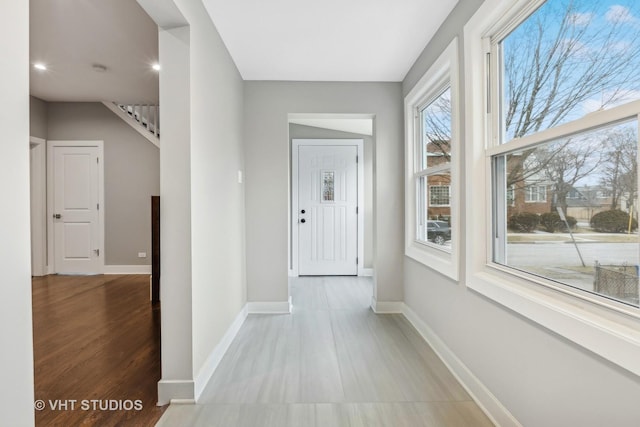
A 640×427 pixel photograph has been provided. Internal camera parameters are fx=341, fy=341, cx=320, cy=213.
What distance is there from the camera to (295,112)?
3.48m

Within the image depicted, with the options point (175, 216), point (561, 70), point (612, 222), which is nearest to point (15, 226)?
point (175, 216)

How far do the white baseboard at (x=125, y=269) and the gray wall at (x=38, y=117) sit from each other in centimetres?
221

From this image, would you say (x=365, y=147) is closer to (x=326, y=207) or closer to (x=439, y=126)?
(x=326, y=207)

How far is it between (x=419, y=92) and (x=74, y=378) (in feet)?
10.7

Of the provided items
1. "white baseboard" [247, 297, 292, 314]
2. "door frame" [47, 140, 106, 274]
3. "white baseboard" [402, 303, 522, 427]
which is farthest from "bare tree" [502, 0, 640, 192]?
"door frame" [47, 140, 106, 274]

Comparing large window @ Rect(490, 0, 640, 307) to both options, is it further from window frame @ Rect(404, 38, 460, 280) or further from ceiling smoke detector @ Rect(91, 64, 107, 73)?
ceiling smoke detector @ Rect(91, 64, 107, 73)

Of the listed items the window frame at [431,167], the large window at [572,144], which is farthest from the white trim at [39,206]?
the large window at [572,144]

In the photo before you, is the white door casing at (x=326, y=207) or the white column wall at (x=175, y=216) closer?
the white column wall at (x=175, y=216)

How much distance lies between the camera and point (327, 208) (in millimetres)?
5125

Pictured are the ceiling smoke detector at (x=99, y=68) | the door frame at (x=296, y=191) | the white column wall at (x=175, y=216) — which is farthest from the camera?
the door frame at (x=296, y=191)

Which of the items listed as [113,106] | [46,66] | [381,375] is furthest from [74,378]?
[113,106]

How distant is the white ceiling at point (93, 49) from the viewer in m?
2.56

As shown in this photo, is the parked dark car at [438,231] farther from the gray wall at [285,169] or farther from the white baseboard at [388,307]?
the white baseboard at [388,307]

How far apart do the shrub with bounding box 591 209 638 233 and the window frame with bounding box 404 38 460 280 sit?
0.94m
